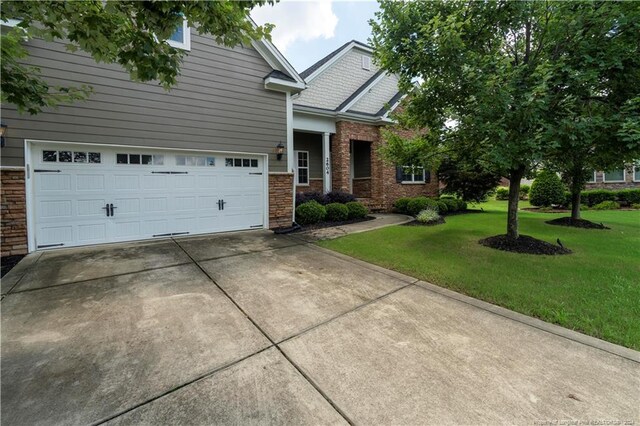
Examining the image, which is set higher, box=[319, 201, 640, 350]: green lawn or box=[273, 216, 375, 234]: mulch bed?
box=[273, 216, 375, 234]: mulch bed

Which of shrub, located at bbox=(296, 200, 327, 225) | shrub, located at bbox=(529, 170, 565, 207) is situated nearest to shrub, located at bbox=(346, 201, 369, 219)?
shrub, located at bbox=(296, 200, 327, 225)

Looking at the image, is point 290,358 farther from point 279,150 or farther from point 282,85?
point 282,85

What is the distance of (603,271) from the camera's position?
15.1 ft

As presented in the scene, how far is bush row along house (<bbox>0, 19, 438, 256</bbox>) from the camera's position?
5.68 metres

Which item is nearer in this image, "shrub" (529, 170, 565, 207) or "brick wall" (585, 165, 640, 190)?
"shrub" (529, 170, 565, 207)

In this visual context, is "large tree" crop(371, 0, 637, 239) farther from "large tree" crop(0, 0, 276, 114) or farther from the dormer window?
the dormer window

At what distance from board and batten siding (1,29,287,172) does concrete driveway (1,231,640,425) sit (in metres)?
3.52

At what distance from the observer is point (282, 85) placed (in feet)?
27.0

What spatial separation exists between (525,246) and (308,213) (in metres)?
5.91

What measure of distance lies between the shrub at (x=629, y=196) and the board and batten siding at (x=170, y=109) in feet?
60.2

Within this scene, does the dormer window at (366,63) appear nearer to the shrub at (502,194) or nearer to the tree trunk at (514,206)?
the tree trunk at (514,206)

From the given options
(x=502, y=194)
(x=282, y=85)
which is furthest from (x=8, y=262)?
(x=502, y=194)

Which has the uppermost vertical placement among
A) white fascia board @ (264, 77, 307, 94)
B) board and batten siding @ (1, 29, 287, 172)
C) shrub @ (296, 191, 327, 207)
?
white fascia board @ (264, 77, 307, 94)

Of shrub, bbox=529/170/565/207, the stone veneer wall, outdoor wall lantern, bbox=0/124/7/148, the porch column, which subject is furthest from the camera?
shrub, bbox=529/170/565/207
